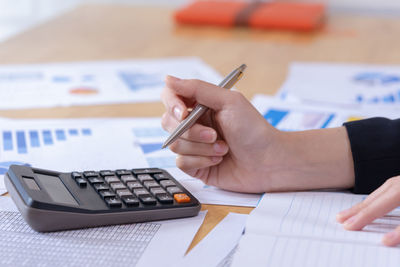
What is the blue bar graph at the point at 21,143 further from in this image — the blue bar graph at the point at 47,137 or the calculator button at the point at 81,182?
the calculator button at the point at 81,182

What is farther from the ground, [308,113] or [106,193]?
[106,193]

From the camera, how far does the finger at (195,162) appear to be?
0.76 metres

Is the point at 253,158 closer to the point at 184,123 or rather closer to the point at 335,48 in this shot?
the point at 184,123

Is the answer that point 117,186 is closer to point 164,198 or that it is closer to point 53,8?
point 164,198

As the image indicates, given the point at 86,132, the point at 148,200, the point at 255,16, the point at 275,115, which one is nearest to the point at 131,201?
the point at 148,200

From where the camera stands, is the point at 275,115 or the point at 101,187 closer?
the point at 101,187

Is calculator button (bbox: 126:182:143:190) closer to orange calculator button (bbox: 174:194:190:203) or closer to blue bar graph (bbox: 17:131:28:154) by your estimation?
orange calculator button (bbox: 174:194:190:203)

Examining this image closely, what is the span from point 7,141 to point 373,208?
57 centimetres

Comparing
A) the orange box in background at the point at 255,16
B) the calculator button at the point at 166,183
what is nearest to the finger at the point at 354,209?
the calculator button at the point at 166,183

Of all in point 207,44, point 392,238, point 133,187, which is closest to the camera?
point 392,238

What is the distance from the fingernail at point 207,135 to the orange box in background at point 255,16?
3.76 feet

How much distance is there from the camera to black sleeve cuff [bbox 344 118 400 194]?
0.76m

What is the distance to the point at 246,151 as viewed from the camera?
77cm

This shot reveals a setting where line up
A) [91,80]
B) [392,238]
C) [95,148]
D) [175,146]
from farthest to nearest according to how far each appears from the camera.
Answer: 1. [91,80]
2. [95,148]
3. [175,146]
4. [392,238]
